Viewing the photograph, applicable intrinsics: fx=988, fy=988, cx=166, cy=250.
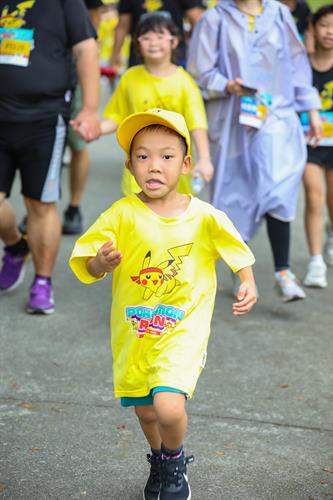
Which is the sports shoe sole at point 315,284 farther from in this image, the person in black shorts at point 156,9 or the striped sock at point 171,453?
the striped sock at point 171,453

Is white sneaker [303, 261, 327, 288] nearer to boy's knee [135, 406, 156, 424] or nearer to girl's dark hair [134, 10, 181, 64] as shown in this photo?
girl's dark hair [134, 10, 181, 64]

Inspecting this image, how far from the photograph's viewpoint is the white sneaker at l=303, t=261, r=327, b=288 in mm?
6344

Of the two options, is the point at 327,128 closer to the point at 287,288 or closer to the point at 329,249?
the point at 329,249

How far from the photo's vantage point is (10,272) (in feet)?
19.7

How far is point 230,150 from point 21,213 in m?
2.77

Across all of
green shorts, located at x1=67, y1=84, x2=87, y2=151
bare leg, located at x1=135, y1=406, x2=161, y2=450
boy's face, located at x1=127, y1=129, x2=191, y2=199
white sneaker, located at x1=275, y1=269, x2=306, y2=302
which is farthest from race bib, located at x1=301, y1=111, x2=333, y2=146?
bare leg, located at x1=135, y1=406, x2=161, y2=450

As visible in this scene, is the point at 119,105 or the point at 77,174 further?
the point at 77,174

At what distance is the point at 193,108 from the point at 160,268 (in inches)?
93.7

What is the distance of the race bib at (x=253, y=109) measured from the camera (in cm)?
564

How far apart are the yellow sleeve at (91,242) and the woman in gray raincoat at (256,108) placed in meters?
2.45

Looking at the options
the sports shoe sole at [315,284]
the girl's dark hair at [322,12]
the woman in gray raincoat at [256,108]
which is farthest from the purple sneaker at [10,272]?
the girl's dark hair at [322,12]

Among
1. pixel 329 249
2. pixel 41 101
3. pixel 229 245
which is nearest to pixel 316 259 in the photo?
pixel 329 249

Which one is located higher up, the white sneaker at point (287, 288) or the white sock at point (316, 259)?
the white sneaker at point (287, 288)

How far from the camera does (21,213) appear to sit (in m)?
8.11
